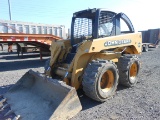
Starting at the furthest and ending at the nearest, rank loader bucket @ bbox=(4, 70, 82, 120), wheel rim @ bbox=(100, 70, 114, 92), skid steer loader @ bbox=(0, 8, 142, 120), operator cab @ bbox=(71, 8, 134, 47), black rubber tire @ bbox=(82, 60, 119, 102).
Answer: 1. operator cab @ bbox=(71, 8, 134, 47)
2. wheel rim @ bbox=(100, 70, 114, 92)
3. black rubber tire @ bbox=(82, 60, 119, 102)
4. skid steer loader @ bbox=(0, 8, 142, 120)
5. loader bucket @ bbox=(4, 70, 82, 120)

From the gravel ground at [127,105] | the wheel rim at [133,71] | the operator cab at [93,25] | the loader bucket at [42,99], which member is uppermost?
the operator cab at [93,25]

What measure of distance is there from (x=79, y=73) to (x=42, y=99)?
0.99 meters

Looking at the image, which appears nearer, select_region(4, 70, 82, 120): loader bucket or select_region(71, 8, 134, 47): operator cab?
select_region(4, 70, 82, 120): loader bucket

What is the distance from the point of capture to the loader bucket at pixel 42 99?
3.59m

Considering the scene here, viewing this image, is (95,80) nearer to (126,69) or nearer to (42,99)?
(42,99)

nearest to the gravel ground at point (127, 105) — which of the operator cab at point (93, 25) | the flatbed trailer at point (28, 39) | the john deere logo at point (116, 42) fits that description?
the john deere logo at point (116, 42)

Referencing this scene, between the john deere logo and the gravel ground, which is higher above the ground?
the john deere logo

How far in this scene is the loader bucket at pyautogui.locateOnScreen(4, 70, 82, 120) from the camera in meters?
3.59

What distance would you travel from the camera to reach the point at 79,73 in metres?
4.54

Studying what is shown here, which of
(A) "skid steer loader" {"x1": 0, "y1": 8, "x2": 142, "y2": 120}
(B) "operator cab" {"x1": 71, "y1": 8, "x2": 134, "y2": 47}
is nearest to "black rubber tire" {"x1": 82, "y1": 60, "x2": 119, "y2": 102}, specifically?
(A) "skid steer loader" {"x1": 0, "y1": 8, "x2": 142, "y2": 120}

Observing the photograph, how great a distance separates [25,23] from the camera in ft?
46.0

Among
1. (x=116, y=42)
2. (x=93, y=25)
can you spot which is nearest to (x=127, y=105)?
(x=116, y=42)

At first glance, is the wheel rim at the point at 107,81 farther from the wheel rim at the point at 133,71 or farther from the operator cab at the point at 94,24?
the wheel rim at the point at 133,71

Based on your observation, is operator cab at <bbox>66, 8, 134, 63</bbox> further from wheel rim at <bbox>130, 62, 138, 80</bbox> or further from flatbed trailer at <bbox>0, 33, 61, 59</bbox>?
flatbed trailer at <bbox>0, 33, 61, 59</bbox>
